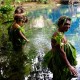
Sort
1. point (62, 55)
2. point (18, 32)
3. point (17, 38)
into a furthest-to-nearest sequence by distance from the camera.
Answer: point (17, 38) < point (18, 32) < point (62, 55)

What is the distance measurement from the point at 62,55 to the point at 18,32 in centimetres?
289

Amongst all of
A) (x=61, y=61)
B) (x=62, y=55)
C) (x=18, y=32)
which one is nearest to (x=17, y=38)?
(x=18, y=32)

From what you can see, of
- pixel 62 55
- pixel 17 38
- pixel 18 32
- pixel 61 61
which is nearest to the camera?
pixel 62 55

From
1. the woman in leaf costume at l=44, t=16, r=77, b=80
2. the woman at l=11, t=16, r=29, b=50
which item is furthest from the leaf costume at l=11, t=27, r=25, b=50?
the woman in leaf costume at l=44, t=16, r=77, b=80

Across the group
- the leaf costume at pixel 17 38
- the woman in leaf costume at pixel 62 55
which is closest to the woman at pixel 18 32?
the leaf costume at pixel 17 38

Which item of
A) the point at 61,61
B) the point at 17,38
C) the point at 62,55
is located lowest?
the point at 17,38

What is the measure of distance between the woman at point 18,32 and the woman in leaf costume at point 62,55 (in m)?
2.34

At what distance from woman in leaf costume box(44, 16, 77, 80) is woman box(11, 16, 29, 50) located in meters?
2.34

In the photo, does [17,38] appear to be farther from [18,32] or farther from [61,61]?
[61,61]

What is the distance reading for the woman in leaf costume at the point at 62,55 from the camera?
17.4ft

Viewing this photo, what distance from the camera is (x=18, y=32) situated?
26.1 ft

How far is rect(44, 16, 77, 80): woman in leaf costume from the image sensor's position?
5.29m

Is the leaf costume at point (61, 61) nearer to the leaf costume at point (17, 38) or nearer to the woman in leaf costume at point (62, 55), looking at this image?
the woman in leaf costume at point (62, 55)

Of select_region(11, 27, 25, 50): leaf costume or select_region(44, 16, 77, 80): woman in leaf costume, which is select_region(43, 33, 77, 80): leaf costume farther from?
select_region(11, 27, 25, 50): leaf costume
